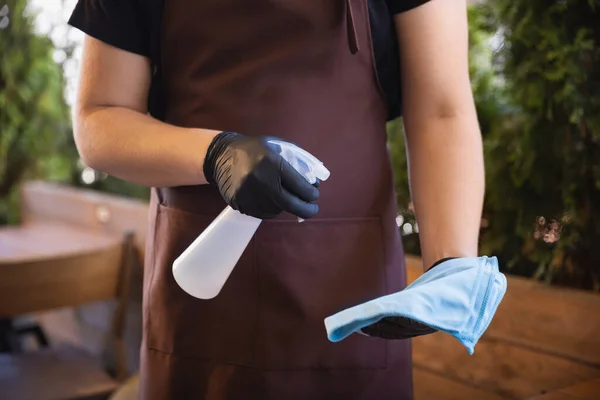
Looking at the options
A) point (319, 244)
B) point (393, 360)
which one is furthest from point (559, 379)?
point (319, 244)

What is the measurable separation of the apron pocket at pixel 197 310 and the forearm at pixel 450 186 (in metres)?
0.24

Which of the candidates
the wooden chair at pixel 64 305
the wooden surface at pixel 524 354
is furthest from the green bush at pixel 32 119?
the wooden surface at pixel 524 354

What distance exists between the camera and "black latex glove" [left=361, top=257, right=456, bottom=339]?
725 mm

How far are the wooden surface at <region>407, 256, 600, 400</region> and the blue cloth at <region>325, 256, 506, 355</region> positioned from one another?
1.65 feet

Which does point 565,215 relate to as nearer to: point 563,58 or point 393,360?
point 563,58

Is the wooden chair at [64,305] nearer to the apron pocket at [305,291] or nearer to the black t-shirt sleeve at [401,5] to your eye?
the apron pocket at [305,291]

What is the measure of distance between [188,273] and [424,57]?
1.33 ft

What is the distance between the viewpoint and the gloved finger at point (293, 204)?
0.71 m

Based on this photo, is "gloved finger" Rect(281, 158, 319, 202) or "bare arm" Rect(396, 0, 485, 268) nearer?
"gloved finger" Rect(281, 158, 319, 202)

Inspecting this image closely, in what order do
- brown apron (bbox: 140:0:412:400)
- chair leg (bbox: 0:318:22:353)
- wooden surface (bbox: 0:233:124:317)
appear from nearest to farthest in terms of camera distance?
brown apron (bbox: 140:0:412:400) < wooden surface (bbox: 0:233:124:317) < chair leg (bbox: 0:318:22:353)

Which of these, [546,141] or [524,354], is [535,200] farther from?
[524,354]

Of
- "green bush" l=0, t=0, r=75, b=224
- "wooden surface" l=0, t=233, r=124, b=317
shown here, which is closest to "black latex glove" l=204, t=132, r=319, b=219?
"wooden surface" l=0, t=233, r=124, b=317

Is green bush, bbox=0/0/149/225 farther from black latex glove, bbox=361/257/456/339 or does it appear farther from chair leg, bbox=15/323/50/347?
black latex glove, bbox=361/257/456/339

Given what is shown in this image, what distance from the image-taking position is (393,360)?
3.12 ft
